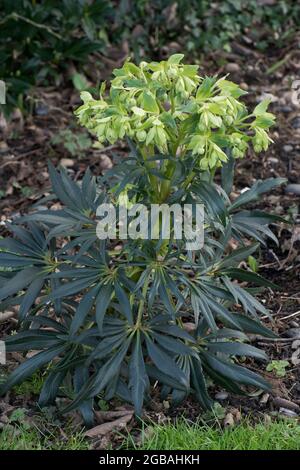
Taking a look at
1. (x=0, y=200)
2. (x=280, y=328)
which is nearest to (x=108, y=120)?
(x=280, y=328)

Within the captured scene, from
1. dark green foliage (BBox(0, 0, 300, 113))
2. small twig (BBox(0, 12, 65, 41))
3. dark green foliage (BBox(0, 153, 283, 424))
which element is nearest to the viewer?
dark green foliage (BBox(0, 153, 283, 424))

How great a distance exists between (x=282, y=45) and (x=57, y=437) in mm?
4027

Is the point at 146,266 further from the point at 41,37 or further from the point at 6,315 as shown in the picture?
the point at 41,37

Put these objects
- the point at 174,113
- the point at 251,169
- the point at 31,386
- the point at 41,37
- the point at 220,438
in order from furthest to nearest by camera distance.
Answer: the point at 41,37
the point at 251,169
the point at 31,386
the point at 220,438
the point at 174,113

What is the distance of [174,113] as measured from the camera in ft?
10.1

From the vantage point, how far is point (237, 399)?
357 cm

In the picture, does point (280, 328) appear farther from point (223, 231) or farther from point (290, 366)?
point (223, 231)

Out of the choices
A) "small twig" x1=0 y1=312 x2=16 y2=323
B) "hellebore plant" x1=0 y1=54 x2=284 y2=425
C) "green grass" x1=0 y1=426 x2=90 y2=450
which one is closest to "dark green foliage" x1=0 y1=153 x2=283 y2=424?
"hellebore plant" x1=0 y1=54 x2=284 y2=425

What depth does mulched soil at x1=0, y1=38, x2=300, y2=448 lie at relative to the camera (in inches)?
140

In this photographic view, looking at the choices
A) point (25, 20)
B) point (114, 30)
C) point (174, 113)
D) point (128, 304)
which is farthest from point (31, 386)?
point (114, 30)

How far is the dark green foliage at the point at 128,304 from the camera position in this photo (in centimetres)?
317

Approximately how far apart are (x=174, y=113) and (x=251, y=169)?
6.94ft

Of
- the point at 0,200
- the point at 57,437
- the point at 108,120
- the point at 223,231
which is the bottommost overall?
the point at 57,437

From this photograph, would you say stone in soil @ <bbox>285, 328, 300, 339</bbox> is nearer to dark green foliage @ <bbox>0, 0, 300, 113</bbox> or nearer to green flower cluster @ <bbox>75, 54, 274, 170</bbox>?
green flower cluster @ <bbox>75, 54, 274, 170</bbox>
